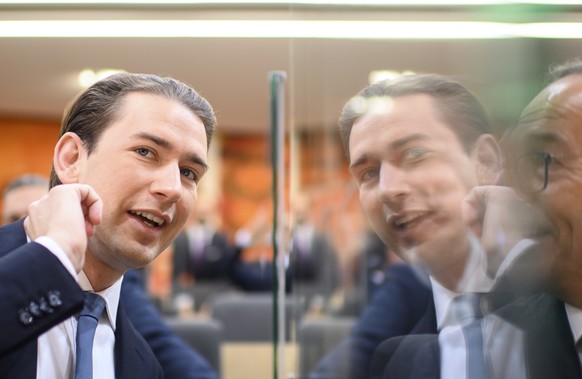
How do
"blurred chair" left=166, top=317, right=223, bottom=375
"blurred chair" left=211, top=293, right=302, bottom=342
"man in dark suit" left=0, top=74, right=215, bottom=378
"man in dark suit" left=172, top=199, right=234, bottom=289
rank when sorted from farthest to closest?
1. "man in dark suit" left=172, top=199, right=234, bottom=289
2. "blurred chair" left=211, top=293, right=302, bottom=342
3. "blurred chair" left=166, top=317, right=223, bottom=375
4. "man in dark suit" left=0, top=74, right=215, bottom=378

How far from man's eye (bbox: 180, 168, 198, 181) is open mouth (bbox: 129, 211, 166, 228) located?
6 cm

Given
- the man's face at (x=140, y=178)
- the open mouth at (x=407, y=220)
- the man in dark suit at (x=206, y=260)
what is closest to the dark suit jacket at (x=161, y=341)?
the man's face at (x=140, y=178)

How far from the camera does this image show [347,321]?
34.3 inches

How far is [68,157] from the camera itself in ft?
2.69

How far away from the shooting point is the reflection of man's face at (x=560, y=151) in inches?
28.4

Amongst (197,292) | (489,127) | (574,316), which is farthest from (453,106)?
(197,292)

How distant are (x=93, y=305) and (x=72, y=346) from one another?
48 mm

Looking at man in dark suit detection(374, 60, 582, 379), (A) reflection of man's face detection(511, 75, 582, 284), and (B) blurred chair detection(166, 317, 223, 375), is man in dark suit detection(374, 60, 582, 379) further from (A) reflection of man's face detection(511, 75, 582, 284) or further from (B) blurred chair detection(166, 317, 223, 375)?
(B) blurred chair detection(166, 317, 223, 375)

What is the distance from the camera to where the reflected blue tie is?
78 cm

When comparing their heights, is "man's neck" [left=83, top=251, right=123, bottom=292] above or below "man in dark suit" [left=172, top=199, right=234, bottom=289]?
above

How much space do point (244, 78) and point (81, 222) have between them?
18.0 inches

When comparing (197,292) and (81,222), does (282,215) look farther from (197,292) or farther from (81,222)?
(197,292)

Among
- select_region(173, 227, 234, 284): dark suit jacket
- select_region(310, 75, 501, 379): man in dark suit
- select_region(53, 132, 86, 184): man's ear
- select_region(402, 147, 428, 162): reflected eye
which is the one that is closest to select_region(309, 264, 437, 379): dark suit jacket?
select_region(310, 75, 501, 379): man in dark suit

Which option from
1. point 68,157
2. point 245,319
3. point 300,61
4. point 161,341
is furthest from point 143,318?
point 245,319
